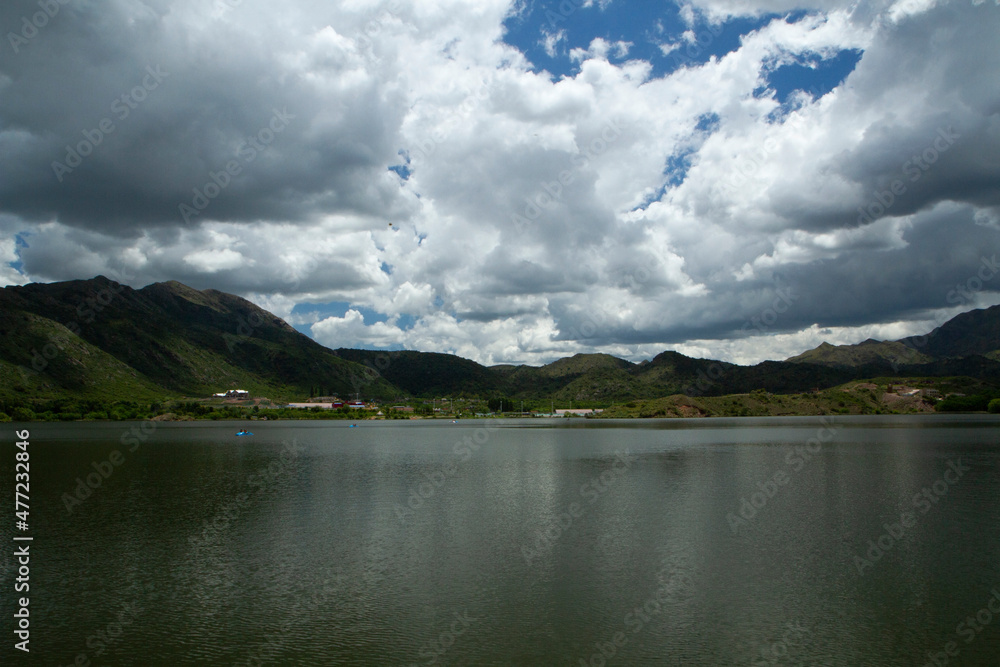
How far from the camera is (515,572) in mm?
29906

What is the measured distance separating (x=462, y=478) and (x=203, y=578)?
4027 centimetres

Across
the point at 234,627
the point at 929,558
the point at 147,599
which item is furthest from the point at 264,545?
the point at 929,558

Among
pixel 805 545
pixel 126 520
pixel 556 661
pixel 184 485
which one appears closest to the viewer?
pixel 556 661

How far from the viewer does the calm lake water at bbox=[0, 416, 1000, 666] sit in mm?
21203

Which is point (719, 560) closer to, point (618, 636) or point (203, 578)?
point (618, 636)

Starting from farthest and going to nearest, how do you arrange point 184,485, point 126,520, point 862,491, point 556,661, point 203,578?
point 184,485 → point 862,491 → point 126,520 → point 203,578 → point 556,661

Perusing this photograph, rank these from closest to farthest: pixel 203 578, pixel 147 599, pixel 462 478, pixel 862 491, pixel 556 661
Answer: pixel 556 661, pixel 147 599, pixel 203 578, pixel 862 491, pixel 462 478

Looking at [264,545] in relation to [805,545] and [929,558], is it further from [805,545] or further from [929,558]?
[929,558]

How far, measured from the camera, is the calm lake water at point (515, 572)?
21.2 m

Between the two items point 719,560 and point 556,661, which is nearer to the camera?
point 556,661

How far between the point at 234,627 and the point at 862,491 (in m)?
54.9

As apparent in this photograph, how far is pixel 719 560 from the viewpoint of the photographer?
3181cm

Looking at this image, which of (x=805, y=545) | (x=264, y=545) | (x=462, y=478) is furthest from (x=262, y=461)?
Answer: (x=805, y=545)

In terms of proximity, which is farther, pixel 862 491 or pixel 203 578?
pixel 862 491
